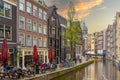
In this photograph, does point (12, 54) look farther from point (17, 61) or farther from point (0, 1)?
point (0, 1)

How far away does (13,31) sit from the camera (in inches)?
1091

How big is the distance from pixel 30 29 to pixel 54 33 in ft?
37.8

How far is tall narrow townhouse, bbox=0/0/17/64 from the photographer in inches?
1001

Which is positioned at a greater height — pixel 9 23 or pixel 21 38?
pixel 9 23

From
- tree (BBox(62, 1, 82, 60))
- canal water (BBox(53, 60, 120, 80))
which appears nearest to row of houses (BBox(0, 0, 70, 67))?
tree (BBox(62, 1, 82, 60))

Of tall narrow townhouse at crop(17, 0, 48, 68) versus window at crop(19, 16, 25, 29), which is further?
tall narrow townhouse at crop(17, 0, 48, 68)

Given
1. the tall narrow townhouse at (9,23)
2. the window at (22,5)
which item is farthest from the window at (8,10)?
the window at (22,5)

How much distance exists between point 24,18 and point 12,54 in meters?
5.95

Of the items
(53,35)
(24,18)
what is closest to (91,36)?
(53,35)

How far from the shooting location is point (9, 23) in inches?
1058

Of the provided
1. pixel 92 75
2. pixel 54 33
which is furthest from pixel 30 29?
pixel 54 33

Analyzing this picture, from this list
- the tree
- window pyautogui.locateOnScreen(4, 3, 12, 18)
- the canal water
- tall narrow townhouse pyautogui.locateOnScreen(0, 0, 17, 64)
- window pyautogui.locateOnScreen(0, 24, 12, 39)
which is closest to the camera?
window pyautogui.locateOnScreen(0, 24, 12, 39)

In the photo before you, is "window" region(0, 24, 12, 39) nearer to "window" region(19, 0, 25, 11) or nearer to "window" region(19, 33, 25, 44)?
"window" region(19, 33, 25, 44)

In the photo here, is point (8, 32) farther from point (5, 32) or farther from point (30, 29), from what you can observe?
point (30, 29)
